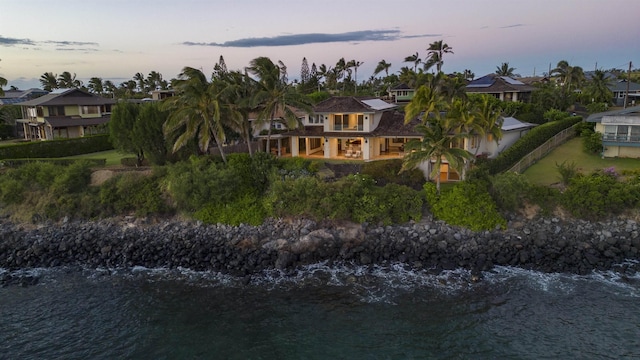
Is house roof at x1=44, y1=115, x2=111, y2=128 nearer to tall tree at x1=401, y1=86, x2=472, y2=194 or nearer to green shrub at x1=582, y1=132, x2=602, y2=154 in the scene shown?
tall tree at x1=401, y1=86, x2=472, y2=194

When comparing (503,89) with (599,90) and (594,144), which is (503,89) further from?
(594,144)

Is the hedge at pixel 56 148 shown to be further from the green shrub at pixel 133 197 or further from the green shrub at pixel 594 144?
the green shrub at pixel 594 144

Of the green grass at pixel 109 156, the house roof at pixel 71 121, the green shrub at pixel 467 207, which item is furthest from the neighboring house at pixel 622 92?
the house roof at pixel 71 121

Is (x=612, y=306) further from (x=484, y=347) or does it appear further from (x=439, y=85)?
(x=439, y=85)

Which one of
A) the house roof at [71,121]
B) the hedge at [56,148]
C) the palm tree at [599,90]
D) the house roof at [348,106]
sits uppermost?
the palm tree at [599,90]

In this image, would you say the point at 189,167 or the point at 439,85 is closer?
the point at 189,167

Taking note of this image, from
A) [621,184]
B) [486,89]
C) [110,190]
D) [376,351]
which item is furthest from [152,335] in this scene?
[486,89]
